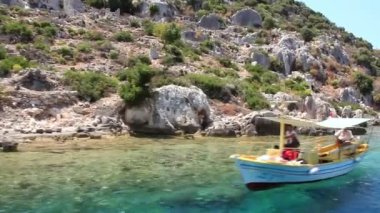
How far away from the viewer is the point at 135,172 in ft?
71.7

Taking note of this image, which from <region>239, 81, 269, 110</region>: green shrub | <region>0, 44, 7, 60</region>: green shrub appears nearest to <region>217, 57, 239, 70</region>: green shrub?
<region>239, 81, 269, 110</region>: green shrub

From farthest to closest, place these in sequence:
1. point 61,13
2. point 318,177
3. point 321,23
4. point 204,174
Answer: point 321,23
point 61,13
point 204,174
point 318,177

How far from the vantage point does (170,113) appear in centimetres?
3675

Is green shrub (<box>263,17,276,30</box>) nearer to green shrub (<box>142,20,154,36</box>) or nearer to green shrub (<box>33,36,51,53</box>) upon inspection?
green shrub (<box>142,20,154,36</box>)

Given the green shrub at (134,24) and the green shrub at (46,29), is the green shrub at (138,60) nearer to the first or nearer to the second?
the green shrub at (46,29)

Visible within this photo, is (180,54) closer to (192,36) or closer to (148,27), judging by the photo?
(148,27)

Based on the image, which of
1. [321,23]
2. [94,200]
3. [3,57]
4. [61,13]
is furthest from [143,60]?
[321,23]

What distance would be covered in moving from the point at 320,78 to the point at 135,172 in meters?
54.8

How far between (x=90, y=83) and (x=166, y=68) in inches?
385

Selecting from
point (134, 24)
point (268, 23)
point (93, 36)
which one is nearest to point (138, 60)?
point (93, 36)

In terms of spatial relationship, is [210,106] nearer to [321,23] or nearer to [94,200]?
[94,200]

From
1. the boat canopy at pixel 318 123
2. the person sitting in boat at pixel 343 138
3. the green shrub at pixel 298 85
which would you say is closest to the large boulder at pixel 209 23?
the green shrub at pixel 298 85

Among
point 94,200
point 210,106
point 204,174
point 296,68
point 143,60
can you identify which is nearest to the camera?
point 94,200

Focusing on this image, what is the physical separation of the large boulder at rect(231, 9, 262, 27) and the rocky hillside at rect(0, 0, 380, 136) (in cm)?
19
